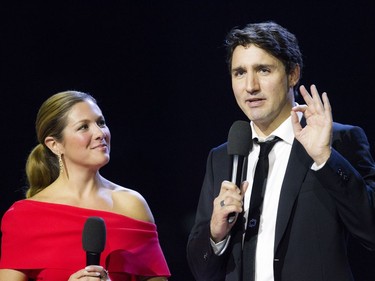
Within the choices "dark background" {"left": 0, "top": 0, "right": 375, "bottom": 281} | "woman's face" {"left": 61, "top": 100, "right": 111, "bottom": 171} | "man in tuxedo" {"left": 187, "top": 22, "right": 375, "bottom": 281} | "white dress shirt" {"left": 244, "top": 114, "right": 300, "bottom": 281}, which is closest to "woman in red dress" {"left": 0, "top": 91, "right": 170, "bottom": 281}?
"woman's face" {"left": 61, "top": 100, "right": 111, "bottom": 171}

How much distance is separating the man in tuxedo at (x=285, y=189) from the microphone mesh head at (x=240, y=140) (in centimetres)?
7

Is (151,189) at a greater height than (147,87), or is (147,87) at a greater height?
(147,87)

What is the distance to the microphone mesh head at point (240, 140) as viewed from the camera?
2.63 metres

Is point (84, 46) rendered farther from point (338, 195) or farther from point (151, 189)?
point (338, 195)

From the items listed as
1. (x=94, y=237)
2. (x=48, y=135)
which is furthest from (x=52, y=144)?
(x=94, y=237)

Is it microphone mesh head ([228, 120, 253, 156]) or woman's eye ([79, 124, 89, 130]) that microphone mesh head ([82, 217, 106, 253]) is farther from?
woman's eye ([79, 124, 89, 130])

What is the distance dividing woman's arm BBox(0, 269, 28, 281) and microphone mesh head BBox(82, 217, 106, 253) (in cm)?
66

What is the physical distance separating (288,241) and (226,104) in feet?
6.53

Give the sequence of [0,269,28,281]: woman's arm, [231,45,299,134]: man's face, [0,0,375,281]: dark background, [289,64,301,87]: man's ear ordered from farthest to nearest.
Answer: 1. [0,0,375,281]: dark background
2. [0,269,28,281]: woman's arm
3. [289,64,301,87]: man's ear
4. [231,45,299,134]: man's face

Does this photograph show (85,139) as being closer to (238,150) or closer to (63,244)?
(63,244)

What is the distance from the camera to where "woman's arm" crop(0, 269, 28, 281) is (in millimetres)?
3174

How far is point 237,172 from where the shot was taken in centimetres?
260

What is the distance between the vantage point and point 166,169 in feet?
14.9

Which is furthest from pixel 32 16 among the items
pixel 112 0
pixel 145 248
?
pixel 145 248
